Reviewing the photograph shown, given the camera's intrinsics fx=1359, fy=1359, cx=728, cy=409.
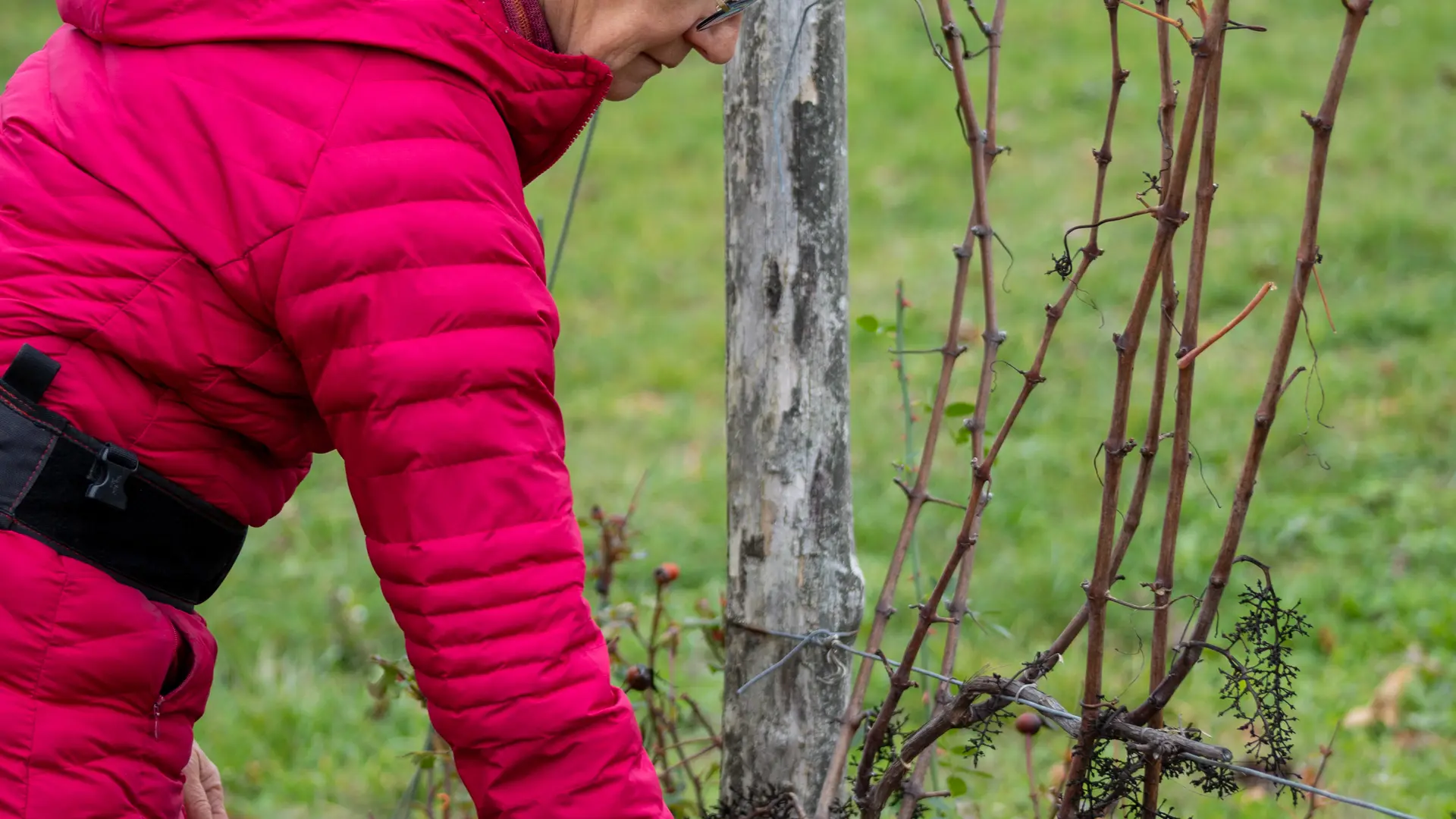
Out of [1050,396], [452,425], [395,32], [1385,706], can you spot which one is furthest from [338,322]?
[1050,396]

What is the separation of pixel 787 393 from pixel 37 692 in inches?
38.5

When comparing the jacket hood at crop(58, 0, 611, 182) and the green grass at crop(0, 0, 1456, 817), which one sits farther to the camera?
the green grass at crop(0, 0, 1456, 817)

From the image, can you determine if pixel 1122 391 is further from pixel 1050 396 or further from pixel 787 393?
pixel 1050 396

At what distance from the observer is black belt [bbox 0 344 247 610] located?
4.29 ft

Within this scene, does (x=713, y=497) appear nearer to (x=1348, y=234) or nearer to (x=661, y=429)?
(x=661, y=429)

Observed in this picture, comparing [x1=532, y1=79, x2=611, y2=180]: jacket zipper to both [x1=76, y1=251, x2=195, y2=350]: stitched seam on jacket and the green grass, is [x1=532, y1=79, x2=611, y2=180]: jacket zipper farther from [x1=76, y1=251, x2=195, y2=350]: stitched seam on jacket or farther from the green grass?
the green grass

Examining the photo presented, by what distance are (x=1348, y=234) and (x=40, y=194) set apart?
513 centimetres

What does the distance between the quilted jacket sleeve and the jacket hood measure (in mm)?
37

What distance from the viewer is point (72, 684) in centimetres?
135

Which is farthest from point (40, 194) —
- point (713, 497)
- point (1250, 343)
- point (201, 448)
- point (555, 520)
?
point (1250, 343)

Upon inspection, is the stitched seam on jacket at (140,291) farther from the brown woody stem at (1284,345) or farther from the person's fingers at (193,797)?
the brown woody stem at (1284,345)

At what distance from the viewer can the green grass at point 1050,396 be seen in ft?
11.1

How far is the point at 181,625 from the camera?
1478mm

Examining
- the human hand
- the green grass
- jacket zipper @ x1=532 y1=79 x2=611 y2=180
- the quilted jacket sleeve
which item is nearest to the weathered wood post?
jacket zipper @ x1=532 y1=79 x2=611 y2=180
